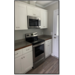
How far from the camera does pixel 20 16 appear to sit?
64.2 inches

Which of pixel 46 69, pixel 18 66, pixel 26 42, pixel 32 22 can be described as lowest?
pixel 46 69

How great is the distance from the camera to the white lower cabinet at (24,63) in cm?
137

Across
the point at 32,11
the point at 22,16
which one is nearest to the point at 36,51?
the point at 22,16

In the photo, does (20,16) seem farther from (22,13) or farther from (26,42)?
(26,42)

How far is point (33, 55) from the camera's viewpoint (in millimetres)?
1754

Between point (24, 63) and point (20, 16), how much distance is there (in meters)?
1.43

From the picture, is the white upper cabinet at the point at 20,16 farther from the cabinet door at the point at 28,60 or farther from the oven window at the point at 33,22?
the cabinet door at the point at 28,60

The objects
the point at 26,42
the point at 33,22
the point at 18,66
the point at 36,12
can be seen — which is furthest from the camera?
the point at 36,12

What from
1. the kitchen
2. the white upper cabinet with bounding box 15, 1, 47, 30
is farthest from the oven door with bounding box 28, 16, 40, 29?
the white upper cabinet with bounding box 15, 1, 47, 30

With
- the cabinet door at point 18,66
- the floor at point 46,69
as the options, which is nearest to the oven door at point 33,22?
the cabinet door at point 18,66
